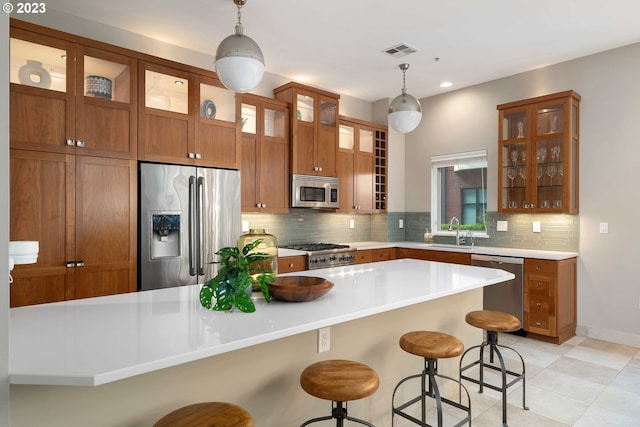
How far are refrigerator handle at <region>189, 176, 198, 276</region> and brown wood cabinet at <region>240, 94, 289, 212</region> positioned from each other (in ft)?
2.64

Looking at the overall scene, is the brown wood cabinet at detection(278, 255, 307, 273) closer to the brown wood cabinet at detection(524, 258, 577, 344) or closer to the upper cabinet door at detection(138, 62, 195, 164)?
the upper cabinet door at detection(138, 62, 195, 164)

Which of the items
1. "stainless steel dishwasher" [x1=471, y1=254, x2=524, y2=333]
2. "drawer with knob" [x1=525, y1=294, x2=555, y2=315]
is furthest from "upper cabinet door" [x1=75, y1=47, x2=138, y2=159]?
"drawer with knob" [x1=525, y1=294, x2=555, y2=315]

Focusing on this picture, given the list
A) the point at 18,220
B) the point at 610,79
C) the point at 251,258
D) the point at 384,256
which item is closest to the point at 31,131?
the point at 18,220

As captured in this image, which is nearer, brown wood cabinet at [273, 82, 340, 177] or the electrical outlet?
the electrical outlet

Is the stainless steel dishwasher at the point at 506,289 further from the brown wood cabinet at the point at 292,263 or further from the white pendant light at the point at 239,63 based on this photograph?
the white pendant light at the point at 239,63

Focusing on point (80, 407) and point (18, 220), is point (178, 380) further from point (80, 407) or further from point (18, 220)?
point (18, 220)

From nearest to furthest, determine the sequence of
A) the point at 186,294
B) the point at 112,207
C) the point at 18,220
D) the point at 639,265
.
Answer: the point at 186,294, the point at 18,220, the point at 112,207, the point at 639,265

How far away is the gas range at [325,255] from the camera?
165 inches

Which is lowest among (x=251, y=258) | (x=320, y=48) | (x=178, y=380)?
(x=178, y=380)

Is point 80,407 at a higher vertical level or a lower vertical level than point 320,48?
lower

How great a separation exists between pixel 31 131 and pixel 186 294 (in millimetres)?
1793

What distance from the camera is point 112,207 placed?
9.71 feet

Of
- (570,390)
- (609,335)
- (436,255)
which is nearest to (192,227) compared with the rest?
(436,255)

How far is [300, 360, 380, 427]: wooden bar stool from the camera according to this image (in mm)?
1505
